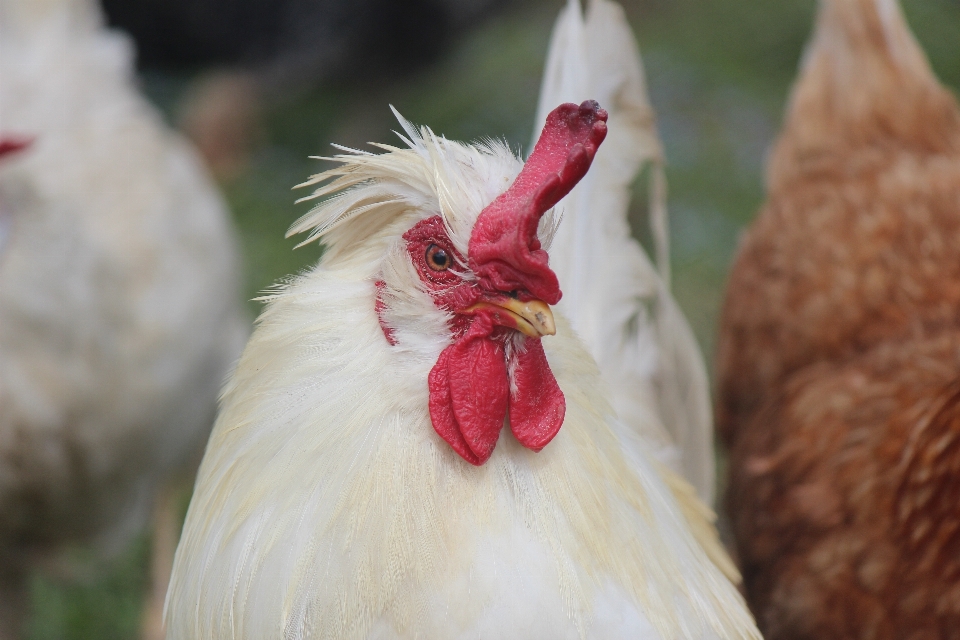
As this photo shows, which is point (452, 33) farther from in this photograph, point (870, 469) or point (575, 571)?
point (575, 571)

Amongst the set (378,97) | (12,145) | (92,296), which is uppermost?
(378,97)

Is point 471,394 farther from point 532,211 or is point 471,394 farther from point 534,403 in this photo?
point 532,211

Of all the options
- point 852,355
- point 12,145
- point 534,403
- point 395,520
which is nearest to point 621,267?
point 852,355

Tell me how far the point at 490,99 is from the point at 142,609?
5.26 metres

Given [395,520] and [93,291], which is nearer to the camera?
[395,520]

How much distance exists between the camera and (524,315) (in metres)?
1.59

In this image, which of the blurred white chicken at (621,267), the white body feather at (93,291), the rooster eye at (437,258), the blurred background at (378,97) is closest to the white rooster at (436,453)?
the rooster eye at (437,258)

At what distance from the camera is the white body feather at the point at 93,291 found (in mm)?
2857

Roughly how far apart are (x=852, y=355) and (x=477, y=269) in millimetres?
1616

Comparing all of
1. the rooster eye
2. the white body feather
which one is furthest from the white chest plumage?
the white body feather

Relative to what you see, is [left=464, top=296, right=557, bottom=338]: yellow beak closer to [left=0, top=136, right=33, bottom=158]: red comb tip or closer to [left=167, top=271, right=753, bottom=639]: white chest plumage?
[left=167, top=271, right=753, bottom=639]: white chest plumage

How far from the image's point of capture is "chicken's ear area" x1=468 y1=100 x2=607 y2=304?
5.11 feet

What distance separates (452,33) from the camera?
6684mm

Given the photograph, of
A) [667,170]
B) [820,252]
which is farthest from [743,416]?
[667,170]
